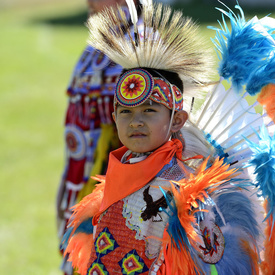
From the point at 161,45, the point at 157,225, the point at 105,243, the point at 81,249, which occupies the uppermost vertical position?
the point at 161,45

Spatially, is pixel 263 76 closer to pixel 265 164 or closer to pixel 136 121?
pixel 265 164

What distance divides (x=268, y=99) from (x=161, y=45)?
1.53ft

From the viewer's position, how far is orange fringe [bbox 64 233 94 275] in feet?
8.09

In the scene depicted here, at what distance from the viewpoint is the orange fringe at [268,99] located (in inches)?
91.3

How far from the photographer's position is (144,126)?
7.38 ft

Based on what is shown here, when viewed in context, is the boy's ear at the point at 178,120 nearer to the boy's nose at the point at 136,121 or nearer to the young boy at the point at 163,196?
the young boy at the point at 163,196

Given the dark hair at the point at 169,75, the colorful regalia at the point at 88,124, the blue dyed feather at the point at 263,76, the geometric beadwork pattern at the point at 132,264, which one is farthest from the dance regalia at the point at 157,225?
the colorful regalia at the point at 88,124

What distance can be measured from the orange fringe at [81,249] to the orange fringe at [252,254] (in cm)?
62

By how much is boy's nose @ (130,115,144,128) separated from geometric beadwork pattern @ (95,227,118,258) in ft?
A: 1.37

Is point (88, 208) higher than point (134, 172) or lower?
lower

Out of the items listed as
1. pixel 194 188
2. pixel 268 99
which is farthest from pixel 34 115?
pixel 194 188

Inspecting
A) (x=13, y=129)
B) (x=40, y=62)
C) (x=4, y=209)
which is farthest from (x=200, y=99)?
(x=40, y=62)

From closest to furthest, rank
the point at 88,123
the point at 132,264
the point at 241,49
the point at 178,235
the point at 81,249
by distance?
the point at 178,235
the point at 132,264
the point at 241,49
the point at 81,249
the point at 88,123

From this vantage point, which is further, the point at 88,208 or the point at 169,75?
the point at 88,208
